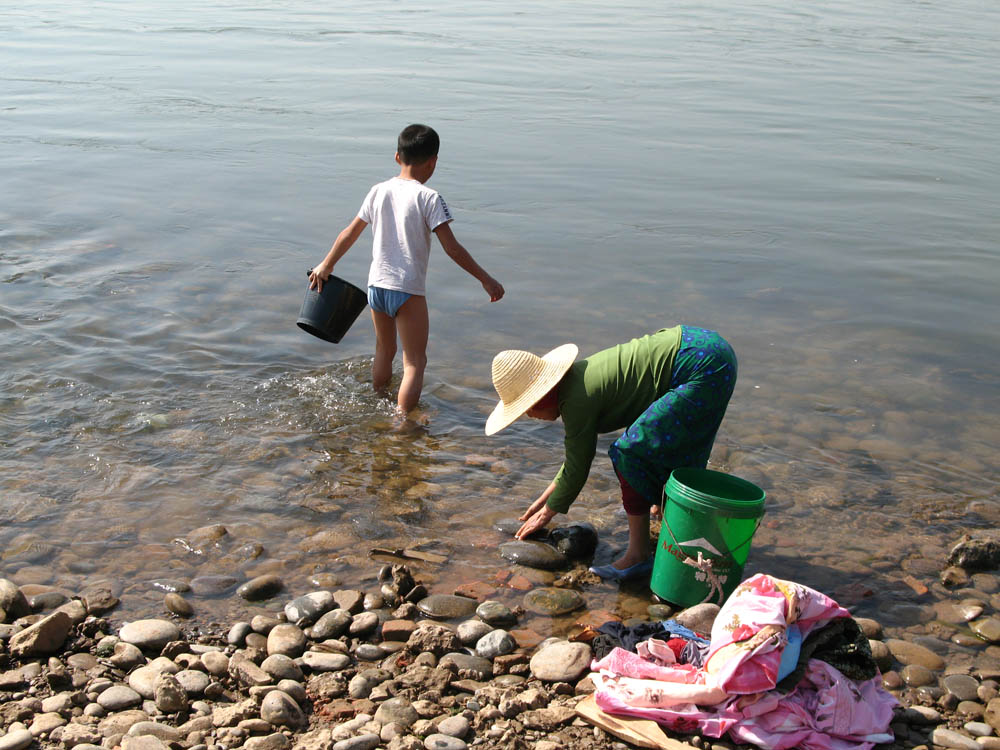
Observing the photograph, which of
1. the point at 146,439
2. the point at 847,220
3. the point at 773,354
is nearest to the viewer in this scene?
the point at 146,439

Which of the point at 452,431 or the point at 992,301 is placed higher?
the point at 992,301

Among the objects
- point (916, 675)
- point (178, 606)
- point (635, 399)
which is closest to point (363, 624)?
point (178, 606)

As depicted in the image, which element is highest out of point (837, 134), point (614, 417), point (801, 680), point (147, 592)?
point (837, 134)

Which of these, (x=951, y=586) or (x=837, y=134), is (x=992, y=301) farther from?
(x=837, y=134)

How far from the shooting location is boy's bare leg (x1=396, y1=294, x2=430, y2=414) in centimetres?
614

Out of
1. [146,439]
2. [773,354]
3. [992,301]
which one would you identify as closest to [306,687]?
[146,439]

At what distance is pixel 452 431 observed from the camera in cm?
639

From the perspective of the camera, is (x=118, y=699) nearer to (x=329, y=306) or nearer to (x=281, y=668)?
(x=281, y=668)

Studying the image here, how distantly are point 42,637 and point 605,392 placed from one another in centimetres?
243

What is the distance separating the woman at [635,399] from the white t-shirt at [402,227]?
5.69 ft

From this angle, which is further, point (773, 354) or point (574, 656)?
point (773, 354)

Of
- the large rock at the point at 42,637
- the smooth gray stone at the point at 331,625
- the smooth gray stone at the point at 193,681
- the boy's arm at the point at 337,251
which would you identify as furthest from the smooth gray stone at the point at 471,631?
the boy's arm at the point at 337,251

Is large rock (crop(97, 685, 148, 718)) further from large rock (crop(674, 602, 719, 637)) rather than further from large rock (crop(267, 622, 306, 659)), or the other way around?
large rock (crop(674, 602, 719, 637))

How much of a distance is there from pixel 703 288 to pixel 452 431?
3.45 m
